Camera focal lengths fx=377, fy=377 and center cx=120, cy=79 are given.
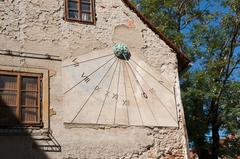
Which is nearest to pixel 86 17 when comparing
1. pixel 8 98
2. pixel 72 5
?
pixel 72 5

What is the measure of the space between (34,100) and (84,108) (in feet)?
3.83

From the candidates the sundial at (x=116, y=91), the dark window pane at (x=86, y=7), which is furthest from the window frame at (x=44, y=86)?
the dark window pane at (x=86, y=7)

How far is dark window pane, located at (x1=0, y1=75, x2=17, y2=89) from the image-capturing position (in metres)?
8.36

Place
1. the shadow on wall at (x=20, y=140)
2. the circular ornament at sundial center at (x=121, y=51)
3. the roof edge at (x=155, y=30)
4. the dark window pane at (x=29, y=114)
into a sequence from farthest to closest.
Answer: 1. the roof edge at (x=155, y=30)
2. the circular ornament at sundial center at (x=121, y=51)
3. the dark window pane at (x=29, y=114)
4. the shadow on wall at (x=20, y=140)

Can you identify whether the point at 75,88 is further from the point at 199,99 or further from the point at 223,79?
the point at 223,79

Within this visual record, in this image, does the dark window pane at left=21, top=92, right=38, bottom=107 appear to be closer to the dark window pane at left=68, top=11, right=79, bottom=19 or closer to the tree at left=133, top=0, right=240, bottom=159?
the dark window pane at left=68, top=11, right=79, bottom=19

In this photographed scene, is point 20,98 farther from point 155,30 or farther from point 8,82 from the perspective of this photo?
point 155,30

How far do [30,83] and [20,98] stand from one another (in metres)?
0.45

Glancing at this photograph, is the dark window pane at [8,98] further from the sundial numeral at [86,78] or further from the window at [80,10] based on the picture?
the window at [80,10]

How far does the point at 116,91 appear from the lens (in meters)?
9.38

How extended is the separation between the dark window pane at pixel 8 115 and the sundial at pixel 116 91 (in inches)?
→ 44.7

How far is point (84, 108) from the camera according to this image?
8.86 m

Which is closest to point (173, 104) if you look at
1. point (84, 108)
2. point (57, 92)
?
point (84, 108)

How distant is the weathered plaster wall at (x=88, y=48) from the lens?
8.59 metres
